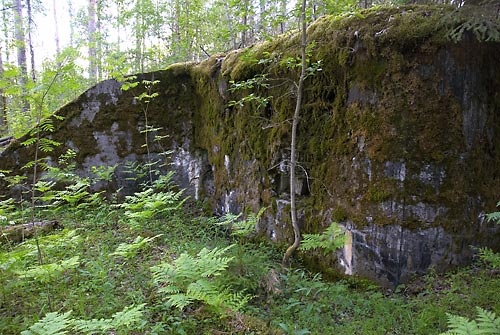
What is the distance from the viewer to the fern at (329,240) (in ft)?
13.3

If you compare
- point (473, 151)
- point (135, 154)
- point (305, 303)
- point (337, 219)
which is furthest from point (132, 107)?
point (473, 151)

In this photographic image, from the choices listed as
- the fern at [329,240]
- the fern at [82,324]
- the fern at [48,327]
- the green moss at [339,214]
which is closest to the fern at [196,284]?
the fern at [82,324]

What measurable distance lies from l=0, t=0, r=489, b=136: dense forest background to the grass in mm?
1859

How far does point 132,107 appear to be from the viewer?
8070 mm

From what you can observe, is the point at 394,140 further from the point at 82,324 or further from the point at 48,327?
the point at 48,327

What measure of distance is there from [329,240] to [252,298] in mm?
1192

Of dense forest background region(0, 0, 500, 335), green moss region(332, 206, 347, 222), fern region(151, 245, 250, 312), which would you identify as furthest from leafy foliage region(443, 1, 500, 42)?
fern region(151, 245, 250, 312)

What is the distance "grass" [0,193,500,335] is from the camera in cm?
310

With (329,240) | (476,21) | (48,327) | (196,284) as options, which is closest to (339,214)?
(329,240)

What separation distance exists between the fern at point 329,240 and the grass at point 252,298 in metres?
0.46

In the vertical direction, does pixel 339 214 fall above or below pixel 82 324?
above

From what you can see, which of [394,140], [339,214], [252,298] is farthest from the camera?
[339,214]

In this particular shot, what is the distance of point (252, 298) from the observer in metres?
3.72

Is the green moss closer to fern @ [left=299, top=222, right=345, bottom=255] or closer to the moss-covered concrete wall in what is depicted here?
the moss-covered concrete wall
